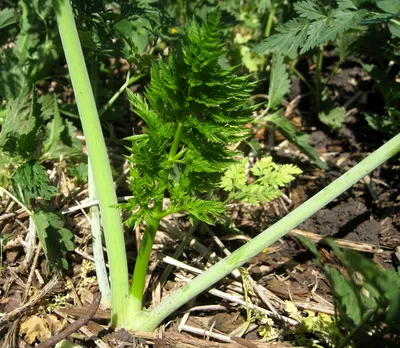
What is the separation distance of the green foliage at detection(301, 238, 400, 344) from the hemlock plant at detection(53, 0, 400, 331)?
256 mm

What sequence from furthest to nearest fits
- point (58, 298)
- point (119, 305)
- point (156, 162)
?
point (58, 298) → point (119, 305) → point (156, 162)

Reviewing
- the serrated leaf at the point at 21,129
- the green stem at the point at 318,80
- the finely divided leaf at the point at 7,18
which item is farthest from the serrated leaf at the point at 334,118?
the finely divided leaf at the point at 7,18

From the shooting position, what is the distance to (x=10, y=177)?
7.02 feet

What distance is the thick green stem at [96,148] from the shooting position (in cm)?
178

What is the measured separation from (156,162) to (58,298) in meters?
0.78

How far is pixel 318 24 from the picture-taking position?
2125 millimetres

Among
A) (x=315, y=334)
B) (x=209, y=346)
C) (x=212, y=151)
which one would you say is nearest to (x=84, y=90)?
(x=212, y=151)

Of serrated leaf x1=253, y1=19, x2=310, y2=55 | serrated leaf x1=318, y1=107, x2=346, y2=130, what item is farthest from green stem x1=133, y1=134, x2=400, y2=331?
serrated leaf x1=318, y1=107, x2=346, y2=130

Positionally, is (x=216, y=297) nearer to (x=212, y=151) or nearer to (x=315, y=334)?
(x=315, y=334)

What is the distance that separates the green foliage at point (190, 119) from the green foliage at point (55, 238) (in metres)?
0.48

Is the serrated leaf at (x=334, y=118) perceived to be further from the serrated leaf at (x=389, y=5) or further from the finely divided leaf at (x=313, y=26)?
the serrated leaf at (x=389, y=5)

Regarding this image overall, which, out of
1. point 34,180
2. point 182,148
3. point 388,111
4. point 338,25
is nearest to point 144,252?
point 182,148

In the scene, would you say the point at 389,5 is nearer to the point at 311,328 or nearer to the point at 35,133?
the point at 311,328

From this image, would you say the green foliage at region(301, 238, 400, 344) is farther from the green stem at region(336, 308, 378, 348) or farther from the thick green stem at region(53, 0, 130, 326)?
the thick green stem at region(53, 0, 130, 326)
